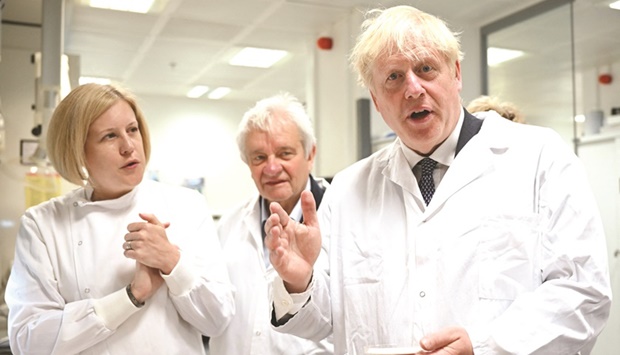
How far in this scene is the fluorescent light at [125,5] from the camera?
14.4ft

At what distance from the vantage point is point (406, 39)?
1244 mm

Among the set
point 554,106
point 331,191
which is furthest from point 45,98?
point 554,106

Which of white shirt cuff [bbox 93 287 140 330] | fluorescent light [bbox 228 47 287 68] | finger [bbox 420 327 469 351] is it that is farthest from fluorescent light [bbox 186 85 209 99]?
finger [bbox 420 327 469 351]

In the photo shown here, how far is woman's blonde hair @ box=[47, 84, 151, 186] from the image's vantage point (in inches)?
56.6

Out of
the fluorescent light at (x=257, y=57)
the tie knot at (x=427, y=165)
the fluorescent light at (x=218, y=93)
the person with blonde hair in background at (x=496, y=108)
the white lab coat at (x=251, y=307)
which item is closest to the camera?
the tie knot at (x=427, y=165)

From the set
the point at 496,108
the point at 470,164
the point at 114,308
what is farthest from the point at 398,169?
the point at 496,108

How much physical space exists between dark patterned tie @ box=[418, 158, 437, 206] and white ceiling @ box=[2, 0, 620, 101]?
311 centimetres

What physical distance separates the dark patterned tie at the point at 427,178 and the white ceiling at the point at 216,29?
311 cm

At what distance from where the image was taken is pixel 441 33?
127 centimetres

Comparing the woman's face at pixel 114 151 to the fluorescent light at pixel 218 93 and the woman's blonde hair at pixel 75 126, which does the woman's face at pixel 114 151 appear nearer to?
the woman's blonde hair at pixel 75 126

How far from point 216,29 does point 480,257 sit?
4288 millimetres

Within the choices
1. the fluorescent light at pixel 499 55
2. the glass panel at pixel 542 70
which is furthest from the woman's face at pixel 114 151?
the fluorescent light at pixel 499 55

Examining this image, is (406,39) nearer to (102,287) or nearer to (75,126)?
(75,126)

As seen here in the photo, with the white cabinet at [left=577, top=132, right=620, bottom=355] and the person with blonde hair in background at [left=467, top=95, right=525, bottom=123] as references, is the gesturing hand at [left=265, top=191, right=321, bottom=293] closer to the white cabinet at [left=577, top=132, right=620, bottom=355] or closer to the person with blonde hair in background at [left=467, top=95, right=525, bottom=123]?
the person with blonde hair in background at [left=467, top=95, right=525, bottom=123]
